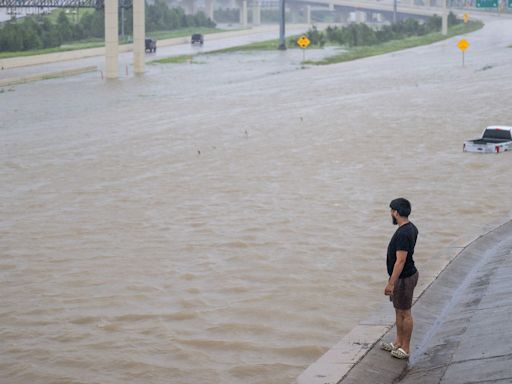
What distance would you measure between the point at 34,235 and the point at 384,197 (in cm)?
741

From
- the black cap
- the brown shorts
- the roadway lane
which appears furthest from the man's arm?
the roadway lane

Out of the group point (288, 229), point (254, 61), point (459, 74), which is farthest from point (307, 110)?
point (254, 61)

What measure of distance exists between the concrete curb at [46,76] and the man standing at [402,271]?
47.4 m

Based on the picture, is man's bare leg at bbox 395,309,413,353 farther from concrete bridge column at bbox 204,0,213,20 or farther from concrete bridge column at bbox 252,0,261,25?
concrete bridge column at bbox 204,0,213,20

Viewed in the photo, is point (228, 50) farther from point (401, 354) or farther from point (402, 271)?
point (402, 271)

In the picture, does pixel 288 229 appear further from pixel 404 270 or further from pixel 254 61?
pixel 254 61

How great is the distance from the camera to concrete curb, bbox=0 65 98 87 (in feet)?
183

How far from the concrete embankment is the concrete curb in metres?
45.0

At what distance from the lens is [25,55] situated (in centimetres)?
7031

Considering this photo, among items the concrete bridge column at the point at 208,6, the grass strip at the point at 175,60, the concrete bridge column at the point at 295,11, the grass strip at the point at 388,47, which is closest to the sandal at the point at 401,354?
the grass strip at the point at 388,47

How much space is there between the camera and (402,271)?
10133 millimetres

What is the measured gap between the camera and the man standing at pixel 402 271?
10023mm

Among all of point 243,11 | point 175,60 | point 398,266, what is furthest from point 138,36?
point 243,11

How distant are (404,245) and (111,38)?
4775 cm
